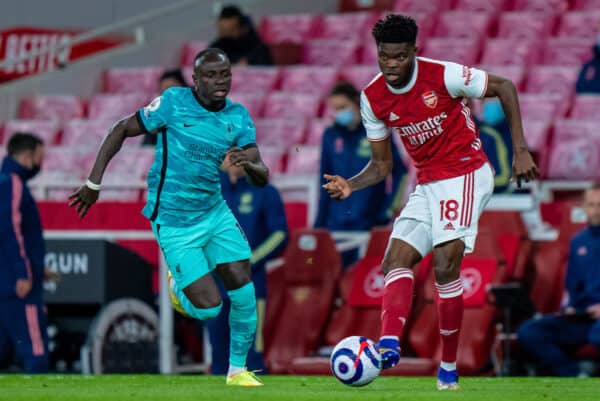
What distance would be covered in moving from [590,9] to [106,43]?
5.62 meters

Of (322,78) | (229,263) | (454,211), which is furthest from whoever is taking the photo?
(322,78)

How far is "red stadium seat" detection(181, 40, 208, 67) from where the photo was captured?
57.4 feet

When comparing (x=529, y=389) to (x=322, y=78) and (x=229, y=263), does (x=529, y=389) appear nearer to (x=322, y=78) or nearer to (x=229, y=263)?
(x=229, y=263)

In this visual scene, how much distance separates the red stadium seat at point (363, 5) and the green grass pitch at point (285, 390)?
8.72 m

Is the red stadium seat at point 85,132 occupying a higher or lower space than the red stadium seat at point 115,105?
Result: lower

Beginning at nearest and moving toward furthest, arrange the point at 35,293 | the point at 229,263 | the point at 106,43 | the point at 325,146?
1. the point at 229,263
2. the point at 35,293
3. the point at 325,146
4. the point at 106,43

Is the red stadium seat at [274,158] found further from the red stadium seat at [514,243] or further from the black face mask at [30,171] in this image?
the black face mask at [30,171]

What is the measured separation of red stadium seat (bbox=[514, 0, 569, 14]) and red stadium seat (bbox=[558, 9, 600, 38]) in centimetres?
52

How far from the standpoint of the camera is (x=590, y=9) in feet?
55.1

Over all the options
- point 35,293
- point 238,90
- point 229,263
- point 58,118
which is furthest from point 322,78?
point 229,263

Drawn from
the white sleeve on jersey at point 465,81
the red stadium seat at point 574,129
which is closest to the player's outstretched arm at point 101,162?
the white sleeve on jersey at point 465,81

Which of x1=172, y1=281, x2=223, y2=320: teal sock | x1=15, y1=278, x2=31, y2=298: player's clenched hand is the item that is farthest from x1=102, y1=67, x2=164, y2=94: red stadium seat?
x1=172, y1=281, x2=223, y2=320: teal sock

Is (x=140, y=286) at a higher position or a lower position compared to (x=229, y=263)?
lower

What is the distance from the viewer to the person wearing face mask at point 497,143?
40.4 ft
